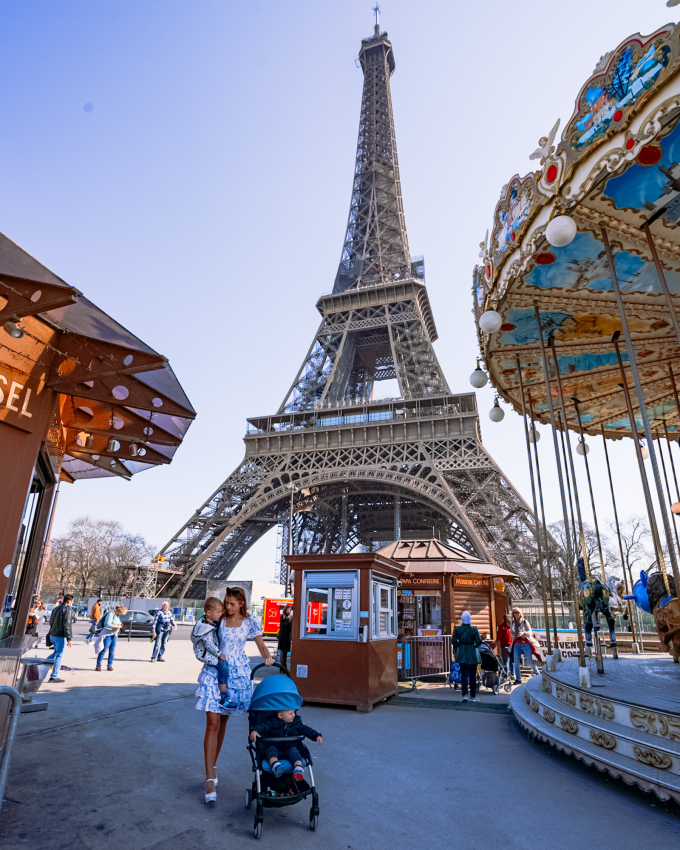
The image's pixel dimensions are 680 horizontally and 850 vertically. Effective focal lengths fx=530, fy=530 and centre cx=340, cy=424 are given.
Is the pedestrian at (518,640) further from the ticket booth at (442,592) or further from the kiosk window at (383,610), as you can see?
the kiosk window at (383,610)

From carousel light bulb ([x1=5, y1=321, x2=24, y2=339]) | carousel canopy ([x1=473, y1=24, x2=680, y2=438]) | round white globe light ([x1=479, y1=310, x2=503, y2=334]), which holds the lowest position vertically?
carousel light bulb ([x1=5, y1=321, x2=24, y2=339])

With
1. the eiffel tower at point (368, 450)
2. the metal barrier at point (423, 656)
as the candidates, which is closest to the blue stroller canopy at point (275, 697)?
the metal barrier at point (423, 656)

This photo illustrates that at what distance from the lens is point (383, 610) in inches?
352

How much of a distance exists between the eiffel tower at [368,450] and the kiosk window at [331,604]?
1613 cm

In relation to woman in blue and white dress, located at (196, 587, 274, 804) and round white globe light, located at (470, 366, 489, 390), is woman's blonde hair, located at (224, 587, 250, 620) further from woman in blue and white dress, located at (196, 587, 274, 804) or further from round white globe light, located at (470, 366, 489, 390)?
round white globe light, located at (470, 366, 489, 390)

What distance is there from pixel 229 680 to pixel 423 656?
29.0 ft

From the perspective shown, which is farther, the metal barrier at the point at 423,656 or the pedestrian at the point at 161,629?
the pedestrian at the point at 161,629

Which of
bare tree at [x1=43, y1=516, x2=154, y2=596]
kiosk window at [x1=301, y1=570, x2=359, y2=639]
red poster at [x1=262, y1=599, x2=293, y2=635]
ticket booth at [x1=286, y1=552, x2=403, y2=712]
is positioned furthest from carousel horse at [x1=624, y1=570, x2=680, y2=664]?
bare tree at [x1=43, y1=516, x2=154, y2=596]

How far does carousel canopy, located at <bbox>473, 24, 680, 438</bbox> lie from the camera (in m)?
4.28

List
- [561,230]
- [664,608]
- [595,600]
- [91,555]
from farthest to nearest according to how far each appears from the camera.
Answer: [91,555]
[595,600]
[664,608]
[561,230]

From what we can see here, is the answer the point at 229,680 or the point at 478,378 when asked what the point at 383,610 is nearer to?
the point at 478,378

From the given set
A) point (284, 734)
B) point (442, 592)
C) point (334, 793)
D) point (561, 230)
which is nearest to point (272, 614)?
point (442, 592)

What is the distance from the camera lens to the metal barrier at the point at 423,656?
37.9 ft

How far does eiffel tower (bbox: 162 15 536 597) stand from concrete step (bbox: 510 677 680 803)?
58.9ft
